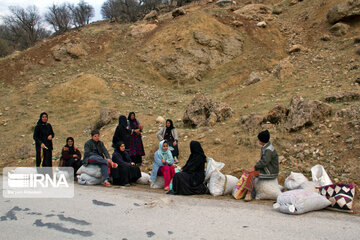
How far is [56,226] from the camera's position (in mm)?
3426

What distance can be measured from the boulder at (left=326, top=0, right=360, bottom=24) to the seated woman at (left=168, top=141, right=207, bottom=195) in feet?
55.8

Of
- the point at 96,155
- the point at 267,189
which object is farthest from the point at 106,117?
the point at 267,189

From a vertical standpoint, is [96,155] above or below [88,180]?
above

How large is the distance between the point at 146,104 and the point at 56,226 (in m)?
11.3

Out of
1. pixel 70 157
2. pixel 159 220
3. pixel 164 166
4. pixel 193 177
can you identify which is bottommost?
pixel 159 220

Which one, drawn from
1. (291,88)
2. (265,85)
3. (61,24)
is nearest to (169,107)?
(265,85)

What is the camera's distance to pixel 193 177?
4930mm

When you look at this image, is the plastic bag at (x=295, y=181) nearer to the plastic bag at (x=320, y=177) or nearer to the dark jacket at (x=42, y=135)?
the plastic bag at (x=320, y=177)

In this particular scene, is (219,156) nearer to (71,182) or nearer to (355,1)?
(71,182)

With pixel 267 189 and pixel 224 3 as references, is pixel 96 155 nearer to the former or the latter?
pixel 267 189

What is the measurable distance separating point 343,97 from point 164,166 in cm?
548

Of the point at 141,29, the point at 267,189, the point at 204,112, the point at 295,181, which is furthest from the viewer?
the point at 141,29

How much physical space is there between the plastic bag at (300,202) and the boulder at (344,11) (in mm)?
17160

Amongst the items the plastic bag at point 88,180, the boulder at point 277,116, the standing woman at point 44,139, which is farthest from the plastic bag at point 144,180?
the boulder at point 277,116
